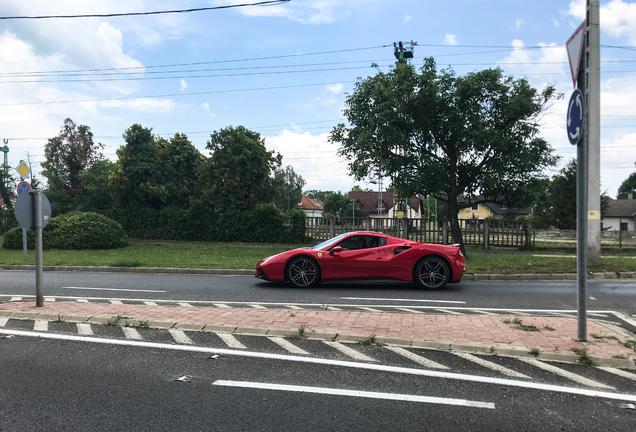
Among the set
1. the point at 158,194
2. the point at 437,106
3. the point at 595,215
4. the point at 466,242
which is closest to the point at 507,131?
the point at 437,106

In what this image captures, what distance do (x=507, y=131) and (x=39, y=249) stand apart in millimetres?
15330

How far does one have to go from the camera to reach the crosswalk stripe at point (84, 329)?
19.0 feet

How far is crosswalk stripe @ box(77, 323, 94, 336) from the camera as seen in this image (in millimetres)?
5777

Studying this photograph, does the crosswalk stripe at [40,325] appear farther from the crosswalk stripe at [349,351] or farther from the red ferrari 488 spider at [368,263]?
the red ferrari 488 spider at [368,263]

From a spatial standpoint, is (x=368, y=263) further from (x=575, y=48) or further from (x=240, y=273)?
(x=575, y=48)

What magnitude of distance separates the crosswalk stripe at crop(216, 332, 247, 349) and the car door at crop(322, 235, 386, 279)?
4515mm

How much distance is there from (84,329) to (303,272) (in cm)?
484

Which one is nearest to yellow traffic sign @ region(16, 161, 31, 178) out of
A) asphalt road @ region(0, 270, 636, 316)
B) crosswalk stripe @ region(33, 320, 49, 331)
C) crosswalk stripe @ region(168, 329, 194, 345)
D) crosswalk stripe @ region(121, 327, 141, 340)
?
asphalt road @ region(0, 270, 636, 316)

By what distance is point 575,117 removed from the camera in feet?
16.8

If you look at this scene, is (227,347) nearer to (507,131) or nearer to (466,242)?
(507,131)

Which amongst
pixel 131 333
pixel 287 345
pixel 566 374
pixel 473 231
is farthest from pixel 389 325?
pixel 473 231

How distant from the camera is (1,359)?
4750mm

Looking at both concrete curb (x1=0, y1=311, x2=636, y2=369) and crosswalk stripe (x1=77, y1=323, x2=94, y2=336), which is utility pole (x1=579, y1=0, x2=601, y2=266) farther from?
crosswalk stripe (x1=77, y1=323, x2=94, y2=336)

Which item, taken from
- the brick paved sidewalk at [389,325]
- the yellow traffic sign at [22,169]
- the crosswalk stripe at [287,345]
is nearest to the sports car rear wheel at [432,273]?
the brick paved sidewalk at [389,325]
